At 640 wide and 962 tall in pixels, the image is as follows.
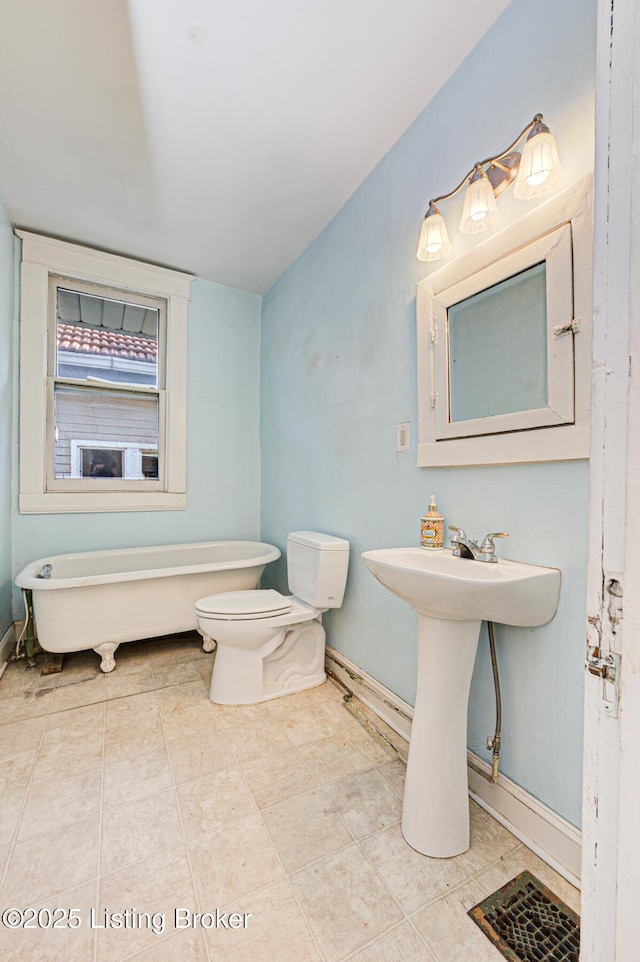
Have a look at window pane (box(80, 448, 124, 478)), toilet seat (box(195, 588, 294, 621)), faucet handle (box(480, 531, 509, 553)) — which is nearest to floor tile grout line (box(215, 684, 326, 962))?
toilet seat (box(195, 588, 294, 621))

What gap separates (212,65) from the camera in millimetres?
1413

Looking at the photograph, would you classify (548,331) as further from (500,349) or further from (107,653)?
(107,653)

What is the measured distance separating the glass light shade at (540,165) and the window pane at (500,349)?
0.20m

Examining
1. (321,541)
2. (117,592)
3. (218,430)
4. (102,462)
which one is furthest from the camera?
(218,430)

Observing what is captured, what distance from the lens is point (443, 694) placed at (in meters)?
1.17

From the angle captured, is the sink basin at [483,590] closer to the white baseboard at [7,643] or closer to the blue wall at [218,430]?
the blue wall at [218,430]

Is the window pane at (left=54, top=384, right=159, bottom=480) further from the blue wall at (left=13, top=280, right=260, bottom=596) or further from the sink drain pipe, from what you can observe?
the sink drain pipe

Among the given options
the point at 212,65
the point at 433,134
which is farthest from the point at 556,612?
the point at 212,65

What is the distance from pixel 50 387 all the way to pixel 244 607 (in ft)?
6.34

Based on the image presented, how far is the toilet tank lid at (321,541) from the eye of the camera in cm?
193

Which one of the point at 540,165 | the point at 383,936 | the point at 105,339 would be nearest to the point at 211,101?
the point at 540,165

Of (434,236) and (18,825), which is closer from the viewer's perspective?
(18,825)

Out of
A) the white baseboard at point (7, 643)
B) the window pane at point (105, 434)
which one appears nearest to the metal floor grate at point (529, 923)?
the white baseboard at point (7, 643)

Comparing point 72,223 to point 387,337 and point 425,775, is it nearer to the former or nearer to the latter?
point 387,337
